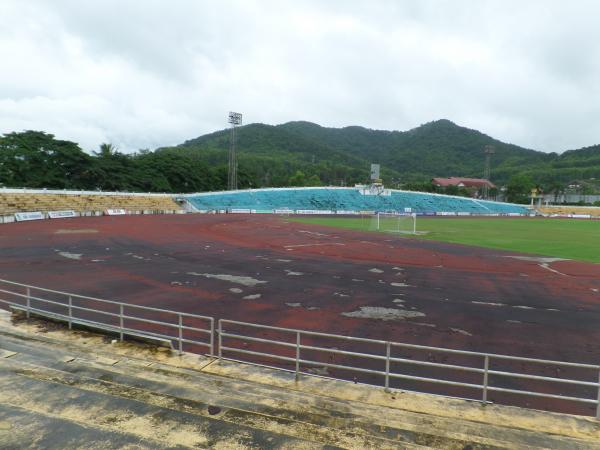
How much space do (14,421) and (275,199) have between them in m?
98.0

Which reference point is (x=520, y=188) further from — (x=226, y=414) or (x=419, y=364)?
(x=226, y=414)

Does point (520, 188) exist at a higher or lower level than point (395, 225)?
higher

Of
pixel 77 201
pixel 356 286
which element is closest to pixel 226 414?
pixel 356 286

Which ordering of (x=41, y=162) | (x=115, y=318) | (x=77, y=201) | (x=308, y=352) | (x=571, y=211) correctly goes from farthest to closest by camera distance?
1. (x=571, y=211)
2. (x=41, y=162)
3. (x=77, y=201)
4. (x=115, y=318)
5. (x=308, y=352)

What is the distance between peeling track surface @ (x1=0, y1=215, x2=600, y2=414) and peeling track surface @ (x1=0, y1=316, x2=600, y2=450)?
2683 millimetres

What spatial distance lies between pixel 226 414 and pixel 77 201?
212 feet

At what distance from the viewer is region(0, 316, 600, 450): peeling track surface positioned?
607 cm

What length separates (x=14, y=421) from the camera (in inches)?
254

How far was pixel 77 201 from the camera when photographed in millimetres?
60875

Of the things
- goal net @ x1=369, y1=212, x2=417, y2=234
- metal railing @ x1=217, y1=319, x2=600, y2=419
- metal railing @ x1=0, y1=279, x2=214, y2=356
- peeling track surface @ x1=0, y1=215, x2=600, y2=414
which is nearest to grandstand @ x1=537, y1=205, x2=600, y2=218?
goal net @ x1=369, y1=212, x2=417, y2=234

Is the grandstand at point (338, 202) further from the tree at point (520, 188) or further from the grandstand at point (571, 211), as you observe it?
the tree at point (520, 188)

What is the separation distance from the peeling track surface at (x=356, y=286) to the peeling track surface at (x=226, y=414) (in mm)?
2683

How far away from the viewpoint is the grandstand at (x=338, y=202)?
3681 inches

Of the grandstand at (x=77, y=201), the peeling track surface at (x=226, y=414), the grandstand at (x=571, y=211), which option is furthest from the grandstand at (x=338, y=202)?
the peeling track surface at (x=226, y=414)
